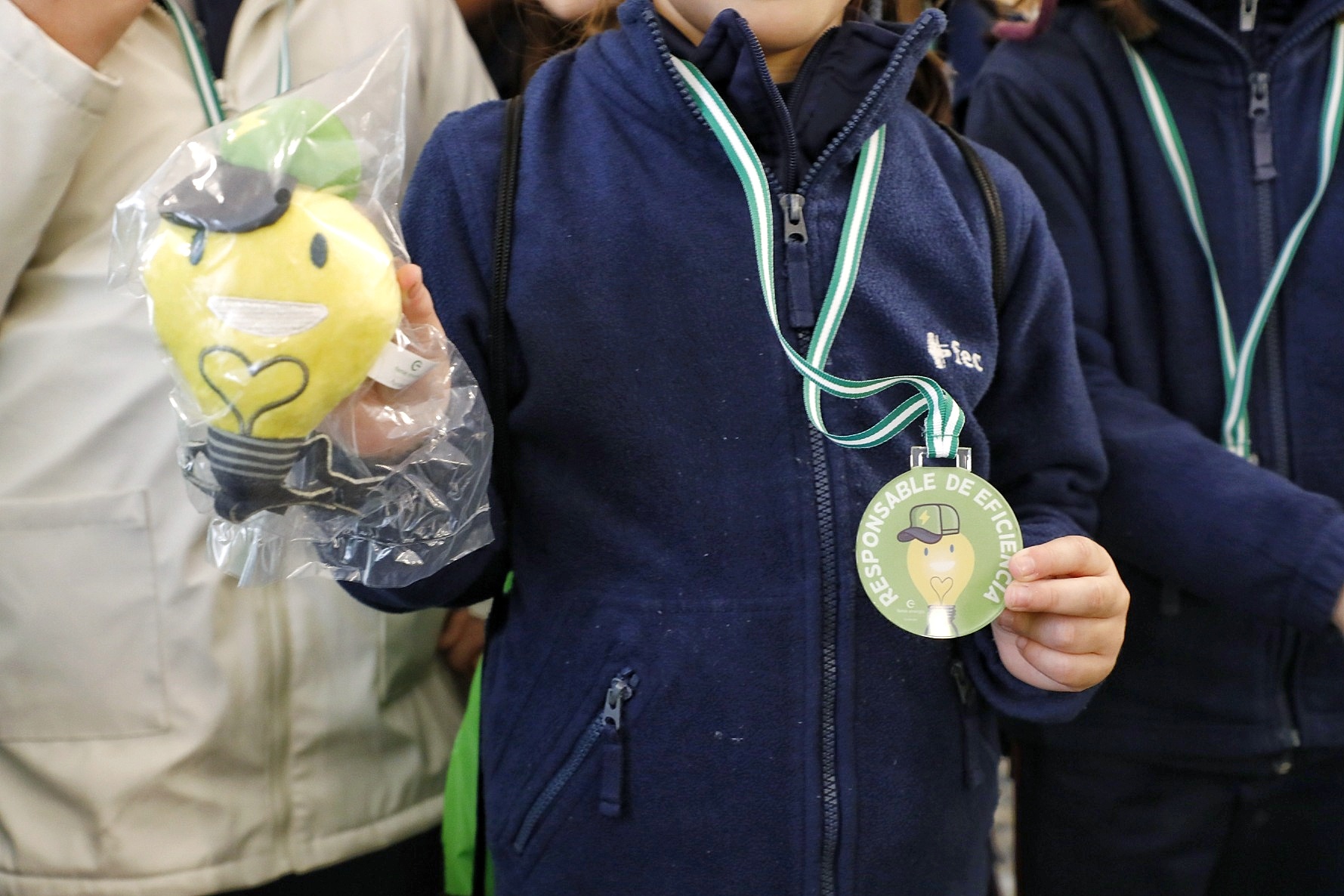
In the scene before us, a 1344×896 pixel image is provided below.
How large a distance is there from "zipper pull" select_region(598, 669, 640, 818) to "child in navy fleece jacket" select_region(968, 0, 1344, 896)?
57 cm

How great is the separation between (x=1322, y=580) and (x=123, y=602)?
110 cm

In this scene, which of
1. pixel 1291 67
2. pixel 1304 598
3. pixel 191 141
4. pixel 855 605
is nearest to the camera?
pixel 191 141

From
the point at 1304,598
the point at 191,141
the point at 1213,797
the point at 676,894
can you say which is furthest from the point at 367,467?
the point at 1213,797

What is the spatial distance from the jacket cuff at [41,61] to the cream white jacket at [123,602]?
0.01 metres

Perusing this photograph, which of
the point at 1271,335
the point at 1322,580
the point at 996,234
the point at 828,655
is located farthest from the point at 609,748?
the point at 1271,335

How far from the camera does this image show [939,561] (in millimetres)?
753

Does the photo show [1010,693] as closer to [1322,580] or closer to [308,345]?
[1322,580]

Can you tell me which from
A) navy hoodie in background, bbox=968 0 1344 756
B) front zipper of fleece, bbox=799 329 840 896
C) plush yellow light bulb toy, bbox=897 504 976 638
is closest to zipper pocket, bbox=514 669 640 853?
front zipper of fleece, bbox=799 329 840 896

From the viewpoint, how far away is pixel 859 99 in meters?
0.91

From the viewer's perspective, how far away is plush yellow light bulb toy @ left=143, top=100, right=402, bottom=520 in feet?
2.09

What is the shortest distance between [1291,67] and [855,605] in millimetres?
772

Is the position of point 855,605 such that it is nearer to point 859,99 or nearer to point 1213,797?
point 859,99

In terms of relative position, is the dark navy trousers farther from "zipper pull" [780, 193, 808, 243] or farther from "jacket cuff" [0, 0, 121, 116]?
"jacket cuff" [0, 0, 121, 116]

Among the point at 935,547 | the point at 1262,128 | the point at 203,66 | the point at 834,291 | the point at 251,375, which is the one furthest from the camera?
the point at 1262,128
